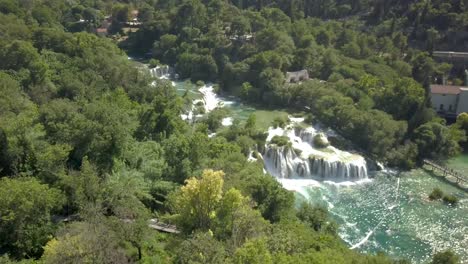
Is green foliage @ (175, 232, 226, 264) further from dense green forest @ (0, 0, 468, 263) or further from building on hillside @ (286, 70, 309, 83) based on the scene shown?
building on hillside @ (286, 70, 309, 83)

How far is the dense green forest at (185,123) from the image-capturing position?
21.4 m

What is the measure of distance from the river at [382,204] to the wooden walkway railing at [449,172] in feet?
3.94

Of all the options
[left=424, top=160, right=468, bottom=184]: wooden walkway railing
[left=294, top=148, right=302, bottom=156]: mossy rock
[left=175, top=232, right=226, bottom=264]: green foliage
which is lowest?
[left=424, top=160, right=468, bottom=184]: wooden walkway railing

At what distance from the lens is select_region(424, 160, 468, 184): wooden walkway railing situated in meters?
42.2

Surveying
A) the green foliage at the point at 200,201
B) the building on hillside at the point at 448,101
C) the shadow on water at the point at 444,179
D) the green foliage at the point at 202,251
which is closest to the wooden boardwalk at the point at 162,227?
the green foliage at the point at 200,201

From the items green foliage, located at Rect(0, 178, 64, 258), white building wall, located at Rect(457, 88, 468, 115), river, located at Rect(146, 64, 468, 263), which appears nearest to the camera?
green foliage, located at Rect(0, 178, 64, 258)

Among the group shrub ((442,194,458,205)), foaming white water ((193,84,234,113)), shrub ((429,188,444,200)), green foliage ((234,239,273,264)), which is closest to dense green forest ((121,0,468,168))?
foaming white water ((193,84,234,113))

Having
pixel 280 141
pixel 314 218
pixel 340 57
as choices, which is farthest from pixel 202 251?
pixel 340 57

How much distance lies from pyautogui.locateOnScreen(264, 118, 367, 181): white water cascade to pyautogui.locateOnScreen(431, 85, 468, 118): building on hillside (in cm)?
1560

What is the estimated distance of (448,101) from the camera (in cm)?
5316

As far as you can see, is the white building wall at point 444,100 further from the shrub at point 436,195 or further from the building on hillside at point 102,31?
the building on hillside at point 102,31

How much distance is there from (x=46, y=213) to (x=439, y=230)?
28.2m

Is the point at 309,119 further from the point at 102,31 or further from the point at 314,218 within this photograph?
the point at 102,31

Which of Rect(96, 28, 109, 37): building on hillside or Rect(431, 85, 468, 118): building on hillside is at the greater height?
Rect(96, 28, 109, 37): building on hillside
